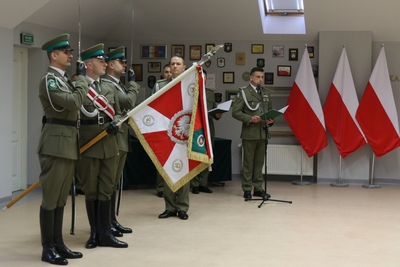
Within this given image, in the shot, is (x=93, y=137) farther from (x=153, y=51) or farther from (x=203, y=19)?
(x=153, y=51)

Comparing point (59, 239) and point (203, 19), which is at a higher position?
point (203, 19)

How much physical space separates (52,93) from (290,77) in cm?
513

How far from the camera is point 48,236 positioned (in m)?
3.98

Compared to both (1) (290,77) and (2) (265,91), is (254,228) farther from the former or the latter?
(1) (290,77)

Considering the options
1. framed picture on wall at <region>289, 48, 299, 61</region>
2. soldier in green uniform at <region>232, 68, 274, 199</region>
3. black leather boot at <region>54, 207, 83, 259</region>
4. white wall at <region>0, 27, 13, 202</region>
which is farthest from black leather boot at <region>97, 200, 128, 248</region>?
framed picture on wall at <region>289, 48, 299, 61</region>

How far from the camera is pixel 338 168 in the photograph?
8.09 m

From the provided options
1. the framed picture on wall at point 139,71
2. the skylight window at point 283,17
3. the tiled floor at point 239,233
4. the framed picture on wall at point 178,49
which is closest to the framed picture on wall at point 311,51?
the skylight window at point 283,17

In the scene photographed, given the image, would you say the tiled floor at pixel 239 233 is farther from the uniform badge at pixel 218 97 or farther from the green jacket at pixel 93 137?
the uniform badge at pixel 218 97

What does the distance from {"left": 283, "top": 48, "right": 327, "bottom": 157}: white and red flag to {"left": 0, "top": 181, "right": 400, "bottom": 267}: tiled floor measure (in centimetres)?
104

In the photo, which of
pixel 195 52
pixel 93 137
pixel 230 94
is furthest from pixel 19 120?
pixel 93 137

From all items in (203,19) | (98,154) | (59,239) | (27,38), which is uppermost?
(203,19)

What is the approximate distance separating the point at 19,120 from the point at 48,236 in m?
3.42

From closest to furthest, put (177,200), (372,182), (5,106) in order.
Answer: (177,200), (5,106), (372,182)

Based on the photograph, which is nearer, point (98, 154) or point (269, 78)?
point (98, 154)
